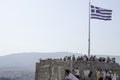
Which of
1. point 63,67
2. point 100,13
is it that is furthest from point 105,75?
point 100,13

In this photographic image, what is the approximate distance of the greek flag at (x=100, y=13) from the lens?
37.0 meters

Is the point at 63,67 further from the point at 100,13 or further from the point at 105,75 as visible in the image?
the point at 100,13

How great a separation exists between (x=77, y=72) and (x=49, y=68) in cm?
471

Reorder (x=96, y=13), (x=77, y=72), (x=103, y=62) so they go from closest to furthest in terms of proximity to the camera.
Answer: (x=77, y=72) < (x=103, y=62) < (x=96, y=13)

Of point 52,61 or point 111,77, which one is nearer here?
point 111,77

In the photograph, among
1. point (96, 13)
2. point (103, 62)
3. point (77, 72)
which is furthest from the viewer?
point (96, 13)

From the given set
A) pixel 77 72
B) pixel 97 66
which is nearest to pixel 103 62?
pixel 97 66

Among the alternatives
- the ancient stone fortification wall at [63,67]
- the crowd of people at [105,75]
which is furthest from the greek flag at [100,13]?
the crowd of people at [105,75]

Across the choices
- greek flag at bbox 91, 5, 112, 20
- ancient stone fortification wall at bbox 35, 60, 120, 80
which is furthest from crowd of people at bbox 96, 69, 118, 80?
greek flag at bbox 91, 5, 112, 20

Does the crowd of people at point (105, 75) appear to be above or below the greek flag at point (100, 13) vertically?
below

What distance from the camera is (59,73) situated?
3397cm

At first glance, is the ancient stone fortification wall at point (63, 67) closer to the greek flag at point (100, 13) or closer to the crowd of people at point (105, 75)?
the crowd of people at point (105, 75)

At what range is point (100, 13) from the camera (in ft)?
122

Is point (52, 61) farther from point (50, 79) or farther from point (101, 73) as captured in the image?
point (101, 73)
